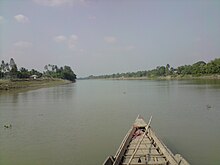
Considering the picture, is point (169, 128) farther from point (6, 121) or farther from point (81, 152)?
point (6, 121)

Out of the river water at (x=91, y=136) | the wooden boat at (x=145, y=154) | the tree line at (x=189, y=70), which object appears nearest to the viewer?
the wooden boat at (x=145, y=154)

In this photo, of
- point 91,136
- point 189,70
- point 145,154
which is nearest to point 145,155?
point 145,154

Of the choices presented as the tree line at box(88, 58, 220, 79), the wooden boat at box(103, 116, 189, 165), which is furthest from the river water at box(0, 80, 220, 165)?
the tree line at box(88, 58, 220, 79)

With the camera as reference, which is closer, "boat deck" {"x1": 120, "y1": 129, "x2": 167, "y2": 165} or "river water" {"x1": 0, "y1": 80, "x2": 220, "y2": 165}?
"boat deck" {"x1": 120, "y1": 129, "x2": 167, "y2": 165}

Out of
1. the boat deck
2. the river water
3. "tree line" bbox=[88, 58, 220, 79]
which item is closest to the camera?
the boat deck

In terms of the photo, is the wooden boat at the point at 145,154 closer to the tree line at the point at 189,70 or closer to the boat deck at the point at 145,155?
the boat deck at the point at 145,155

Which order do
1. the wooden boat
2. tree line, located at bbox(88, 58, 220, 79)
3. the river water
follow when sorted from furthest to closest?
tree line, located at bbox(88, 58, 220, 79) < the river water < the wooden boat

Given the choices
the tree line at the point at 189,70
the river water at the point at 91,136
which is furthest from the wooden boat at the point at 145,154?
the tree line at the point at 189,70

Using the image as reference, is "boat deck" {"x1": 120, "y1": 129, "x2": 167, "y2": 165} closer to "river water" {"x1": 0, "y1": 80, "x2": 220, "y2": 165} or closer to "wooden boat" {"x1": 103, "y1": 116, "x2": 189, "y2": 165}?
"wooden boat" {"x1": 103, "y1": 116, "x2": 189, "y2": 165}

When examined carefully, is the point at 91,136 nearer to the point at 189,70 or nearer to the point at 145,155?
the point at 145,155

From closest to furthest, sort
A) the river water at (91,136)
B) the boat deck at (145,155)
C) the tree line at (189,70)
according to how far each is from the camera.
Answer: the boat deck at (145,155) < the river water at (91,136) < the tree line at (189,70)

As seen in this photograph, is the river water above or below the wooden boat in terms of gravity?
below

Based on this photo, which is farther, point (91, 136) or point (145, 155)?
point (91, 136)

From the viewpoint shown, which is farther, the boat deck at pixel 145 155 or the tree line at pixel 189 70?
the tree line at pixel 189 70
